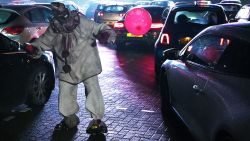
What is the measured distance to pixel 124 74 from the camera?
10.1 metres

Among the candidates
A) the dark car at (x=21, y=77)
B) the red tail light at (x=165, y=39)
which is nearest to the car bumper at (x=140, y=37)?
the red tail light at (x=165, y=39)

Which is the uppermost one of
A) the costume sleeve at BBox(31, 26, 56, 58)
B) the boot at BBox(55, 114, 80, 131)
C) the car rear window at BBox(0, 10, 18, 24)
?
the costume sleeve at BBox(31, 26, 56, 58)

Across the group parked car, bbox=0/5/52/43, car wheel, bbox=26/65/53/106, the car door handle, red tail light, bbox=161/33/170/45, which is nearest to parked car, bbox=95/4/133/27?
parked car, bbox=0/5/52/43

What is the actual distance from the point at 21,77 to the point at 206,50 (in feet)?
9.63

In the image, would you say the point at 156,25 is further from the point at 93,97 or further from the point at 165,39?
the point at 93,97

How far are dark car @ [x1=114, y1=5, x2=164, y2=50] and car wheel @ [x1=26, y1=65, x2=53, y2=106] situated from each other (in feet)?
23.3

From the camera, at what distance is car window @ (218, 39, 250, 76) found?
382 cm

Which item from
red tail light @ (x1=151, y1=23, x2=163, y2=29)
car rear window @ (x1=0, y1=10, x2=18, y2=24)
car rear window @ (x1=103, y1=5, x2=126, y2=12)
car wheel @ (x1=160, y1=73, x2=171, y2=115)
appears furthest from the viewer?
car rear window @ (x1=103, y1=5, x2=126, y2=12)

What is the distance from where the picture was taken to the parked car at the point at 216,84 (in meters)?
3.51

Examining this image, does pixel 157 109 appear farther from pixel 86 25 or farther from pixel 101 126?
pixel 86 25

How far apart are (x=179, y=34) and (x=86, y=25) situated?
3980mm

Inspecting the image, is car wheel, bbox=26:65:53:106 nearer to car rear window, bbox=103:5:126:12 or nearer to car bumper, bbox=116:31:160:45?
car bumper, bbox=116:31:160:45

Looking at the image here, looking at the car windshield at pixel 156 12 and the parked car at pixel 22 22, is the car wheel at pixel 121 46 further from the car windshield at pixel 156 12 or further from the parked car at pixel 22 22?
the parked car at pixel 22 22

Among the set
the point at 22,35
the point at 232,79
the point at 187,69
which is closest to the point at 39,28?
the point at 22,35
